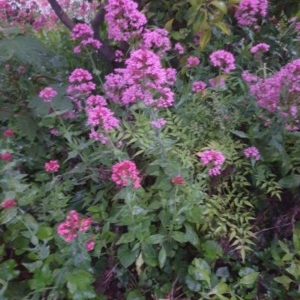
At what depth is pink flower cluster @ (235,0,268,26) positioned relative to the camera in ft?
8.63

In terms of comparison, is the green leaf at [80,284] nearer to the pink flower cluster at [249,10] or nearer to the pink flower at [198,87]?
the pink flower at [198,87]

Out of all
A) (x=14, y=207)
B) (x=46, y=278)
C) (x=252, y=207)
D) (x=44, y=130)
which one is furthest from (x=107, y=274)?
(x=44, y=130)

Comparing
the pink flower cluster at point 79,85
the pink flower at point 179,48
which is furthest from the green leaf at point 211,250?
the pink flower at point 179,48

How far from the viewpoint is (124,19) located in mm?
2295

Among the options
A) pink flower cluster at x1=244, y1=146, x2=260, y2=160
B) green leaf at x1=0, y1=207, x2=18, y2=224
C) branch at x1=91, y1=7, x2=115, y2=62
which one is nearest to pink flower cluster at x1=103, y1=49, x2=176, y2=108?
pink flower cluster at x1=244, y1=146, x2=260, y2=160

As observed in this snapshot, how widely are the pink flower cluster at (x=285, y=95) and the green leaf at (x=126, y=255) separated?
80cm

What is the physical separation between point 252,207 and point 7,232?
3.33 ft

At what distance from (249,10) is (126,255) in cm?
147

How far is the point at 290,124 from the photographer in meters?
2.14

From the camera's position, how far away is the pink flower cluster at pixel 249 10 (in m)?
2.63

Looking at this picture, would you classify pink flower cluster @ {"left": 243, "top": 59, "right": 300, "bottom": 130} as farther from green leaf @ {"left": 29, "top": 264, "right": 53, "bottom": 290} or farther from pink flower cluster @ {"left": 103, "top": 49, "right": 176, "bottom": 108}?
green leaf @ {"left": 29, "top": 264, "right": 53, "bottom": 290}

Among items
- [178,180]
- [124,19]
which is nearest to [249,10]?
[124,19]

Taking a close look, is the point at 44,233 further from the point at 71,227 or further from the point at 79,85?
the point at 79,85

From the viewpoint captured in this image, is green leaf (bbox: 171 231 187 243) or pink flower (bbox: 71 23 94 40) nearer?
green leaf (bbox: 171 231 187 243)
